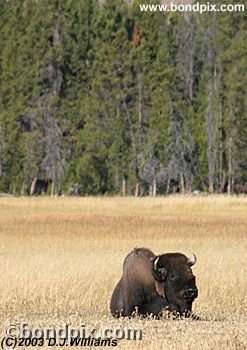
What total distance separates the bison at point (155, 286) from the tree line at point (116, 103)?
5381 centimetres

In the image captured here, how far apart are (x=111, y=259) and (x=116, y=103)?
4866 centimetres

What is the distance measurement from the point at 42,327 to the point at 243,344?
7.47 ft

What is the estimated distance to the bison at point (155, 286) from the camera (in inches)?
480

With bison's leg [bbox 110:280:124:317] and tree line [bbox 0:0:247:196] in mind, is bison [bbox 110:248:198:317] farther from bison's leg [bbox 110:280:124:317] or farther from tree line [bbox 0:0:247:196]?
tree line [bbox 0:0:247:196]

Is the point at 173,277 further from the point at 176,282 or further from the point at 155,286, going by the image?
the point at 155,286

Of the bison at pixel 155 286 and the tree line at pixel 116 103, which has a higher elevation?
the tree line at pixel 116 103

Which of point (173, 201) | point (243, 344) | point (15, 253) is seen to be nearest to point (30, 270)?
point (15, 253)

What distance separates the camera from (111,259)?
2367 centimetres

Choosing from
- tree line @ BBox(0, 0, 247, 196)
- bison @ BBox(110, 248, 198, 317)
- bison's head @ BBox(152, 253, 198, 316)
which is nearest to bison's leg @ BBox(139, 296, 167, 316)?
bison @ BBox(110, 248, 198, 317)

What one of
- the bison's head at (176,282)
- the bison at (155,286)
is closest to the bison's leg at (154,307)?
the bison at (155,286)

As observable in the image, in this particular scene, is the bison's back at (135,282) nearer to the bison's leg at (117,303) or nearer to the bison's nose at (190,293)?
the bison's leg at (117,303)

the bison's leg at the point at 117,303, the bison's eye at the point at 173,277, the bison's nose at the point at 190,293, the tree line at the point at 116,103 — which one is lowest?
the bison's leg at the point at 117,303

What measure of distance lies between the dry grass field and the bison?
0.31 metres

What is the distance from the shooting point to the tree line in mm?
69250
